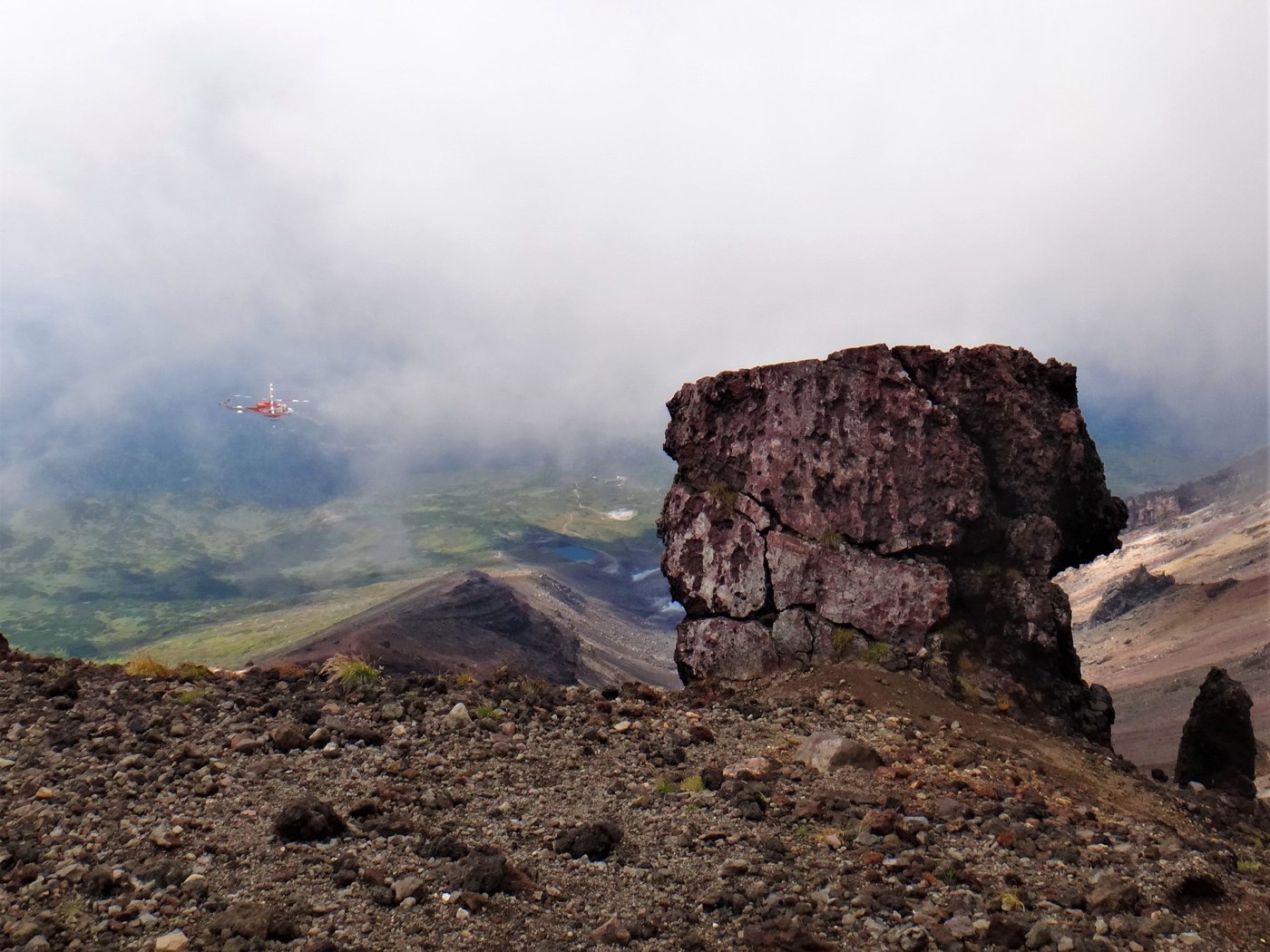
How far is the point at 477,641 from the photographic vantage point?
3499 inches

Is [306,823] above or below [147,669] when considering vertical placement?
below

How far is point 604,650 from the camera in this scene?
120250 millimetres

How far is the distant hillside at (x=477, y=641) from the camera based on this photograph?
72.8 metres

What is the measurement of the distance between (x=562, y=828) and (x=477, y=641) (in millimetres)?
81259

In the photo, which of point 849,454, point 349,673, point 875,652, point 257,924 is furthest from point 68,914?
point 849,454

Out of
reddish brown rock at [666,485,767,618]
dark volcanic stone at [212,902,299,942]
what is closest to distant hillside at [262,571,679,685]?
reddish brown rock at [666,485,767,618]

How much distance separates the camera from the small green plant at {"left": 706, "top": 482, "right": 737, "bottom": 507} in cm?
2000

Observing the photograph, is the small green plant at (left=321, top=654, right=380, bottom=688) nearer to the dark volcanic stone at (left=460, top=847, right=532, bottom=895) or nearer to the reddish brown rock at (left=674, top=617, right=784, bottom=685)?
the dark volcanic stone at (left=460, top=847, right=532, bottom=895)

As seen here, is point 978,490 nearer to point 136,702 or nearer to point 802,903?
point 802,903

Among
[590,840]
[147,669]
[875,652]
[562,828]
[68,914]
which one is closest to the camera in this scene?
[68,914]

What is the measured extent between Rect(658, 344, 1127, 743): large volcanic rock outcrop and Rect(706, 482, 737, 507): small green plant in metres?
0.06

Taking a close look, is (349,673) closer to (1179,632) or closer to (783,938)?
(783,938)

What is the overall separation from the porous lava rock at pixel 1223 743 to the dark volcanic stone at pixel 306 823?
66.1 feet

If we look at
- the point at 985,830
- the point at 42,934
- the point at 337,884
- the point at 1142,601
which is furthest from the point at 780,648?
the point at 1142,601
